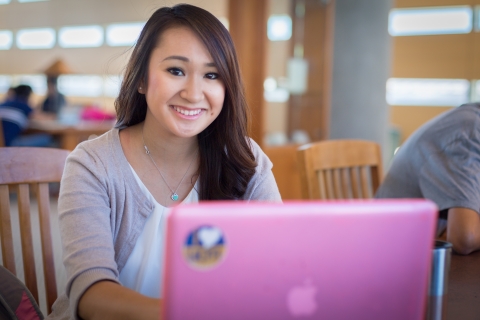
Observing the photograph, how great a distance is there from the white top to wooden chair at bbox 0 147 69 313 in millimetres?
232

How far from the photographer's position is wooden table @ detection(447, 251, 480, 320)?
0.84 m

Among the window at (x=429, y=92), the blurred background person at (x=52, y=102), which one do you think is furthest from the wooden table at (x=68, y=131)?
the window at (x=429, y=92)

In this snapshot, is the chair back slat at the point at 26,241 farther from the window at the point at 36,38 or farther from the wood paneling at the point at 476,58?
the window at the point at 36,38

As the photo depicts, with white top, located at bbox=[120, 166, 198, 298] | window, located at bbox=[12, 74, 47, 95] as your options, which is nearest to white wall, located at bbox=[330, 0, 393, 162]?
white top, located at bbox=[120, 166, 198, 298]

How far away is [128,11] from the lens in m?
9.44

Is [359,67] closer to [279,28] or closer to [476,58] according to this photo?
[279,28]

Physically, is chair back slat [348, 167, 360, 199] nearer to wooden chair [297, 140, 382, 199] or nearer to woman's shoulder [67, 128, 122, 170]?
wooden chair [297, 140, 382, 199]

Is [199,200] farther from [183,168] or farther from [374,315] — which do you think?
[374,315]

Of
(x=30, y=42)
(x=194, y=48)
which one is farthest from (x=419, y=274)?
(x=30, y=42)

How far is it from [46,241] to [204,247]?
35.0 inches

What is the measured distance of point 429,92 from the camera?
828 cm

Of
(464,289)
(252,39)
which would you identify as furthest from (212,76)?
(252,39)

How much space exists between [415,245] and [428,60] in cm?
834

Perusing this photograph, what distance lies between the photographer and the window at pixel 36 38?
33.4ft
